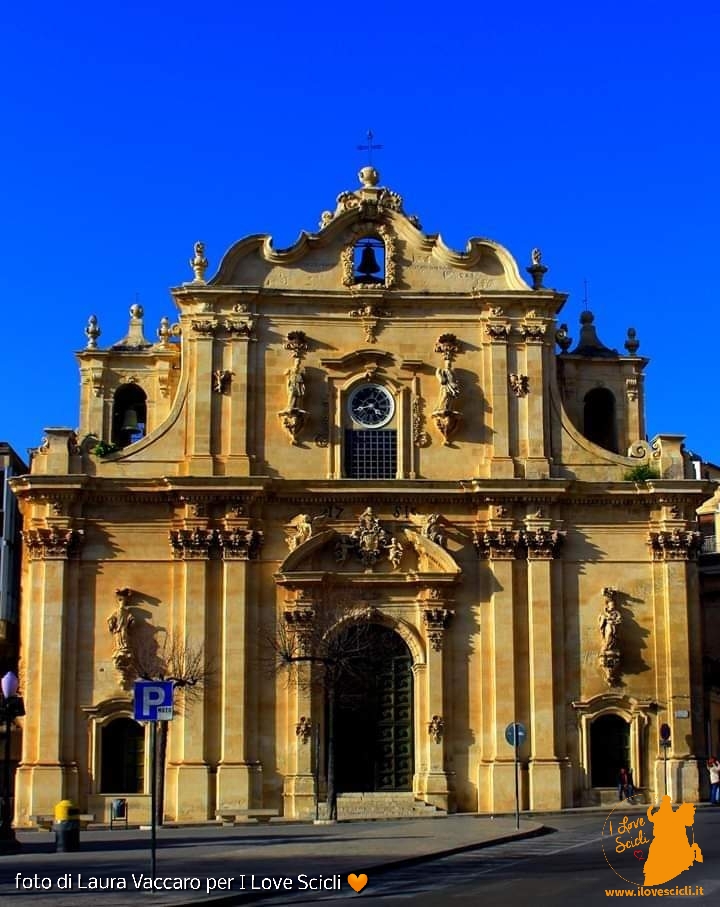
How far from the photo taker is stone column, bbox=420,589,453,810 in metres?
47.8

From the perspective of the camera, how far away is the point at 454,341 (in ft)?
167

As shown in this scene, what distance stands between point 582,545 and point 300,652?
970cm

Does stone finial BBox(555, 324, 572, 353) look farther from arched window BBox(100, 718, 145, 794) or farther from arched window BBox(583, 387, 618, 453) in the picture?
arched window BBox(100, 718, 145, 794)

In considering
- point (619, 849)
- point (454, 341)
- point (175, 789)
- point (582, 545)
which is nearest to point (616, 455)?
point (582, 545)

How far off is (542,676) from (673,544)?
602 centimetres

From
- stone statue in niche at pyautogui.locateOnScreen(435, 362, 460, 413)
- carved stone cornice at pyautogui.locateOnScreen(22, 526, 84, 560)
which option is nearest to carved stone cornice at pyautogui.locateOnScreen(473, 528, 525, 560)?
stone statue in niche at pyautogui.locateOnScreen(435, 362, 460, 413)

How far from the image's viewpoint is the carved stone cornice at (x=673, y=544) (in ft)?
165

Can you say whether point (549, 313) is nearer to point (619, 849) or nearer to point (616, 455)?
point (616, 455)

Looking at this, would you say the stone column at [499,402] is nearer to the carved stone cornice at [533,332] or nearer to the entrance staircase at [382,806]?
the carved stone cornice at [533,332]

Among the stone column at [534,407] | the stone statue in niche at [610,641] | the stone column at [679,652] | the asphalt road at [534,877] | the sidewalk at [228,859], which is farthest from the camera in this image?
the stone column at [534,407]

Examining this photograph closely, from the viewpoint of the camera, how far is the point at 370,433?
50719mm

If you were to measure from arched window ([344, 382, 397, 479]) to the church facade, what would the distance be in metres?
0.08

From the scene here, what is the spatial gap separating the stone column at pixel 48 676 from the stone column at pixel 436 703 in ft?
35.3

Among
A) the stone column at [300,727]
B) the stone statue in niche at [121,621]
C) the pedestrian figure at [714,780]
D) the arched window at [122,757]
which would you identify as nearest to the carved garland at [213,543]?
the stone statue in niche at [121,621]
